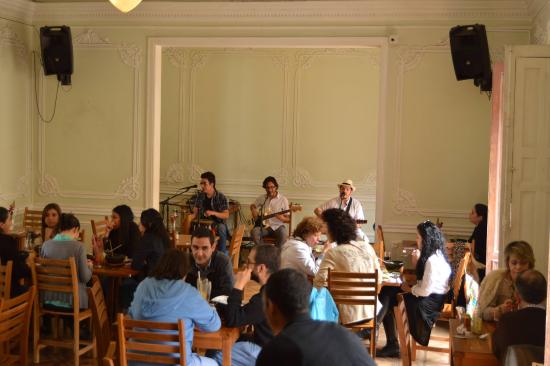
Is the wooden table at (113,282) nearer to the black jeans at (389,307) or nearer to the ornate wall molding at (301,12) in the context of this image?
the black jeans at (389,307)

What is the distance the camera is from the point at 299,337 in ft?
8.85

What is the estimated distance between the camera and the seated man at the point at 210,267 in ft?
18.5

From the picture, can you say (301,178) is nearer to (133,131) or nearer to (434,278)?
(133,131)

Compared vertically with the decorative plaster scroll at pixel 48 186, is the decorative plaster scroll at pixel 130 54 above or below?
above

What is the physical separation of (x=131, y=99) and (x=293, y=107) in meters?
2.90

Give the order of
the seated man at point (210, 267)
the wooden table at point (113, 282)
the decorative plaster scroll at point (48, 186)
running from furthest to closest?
1. the decorative plaster scroll at point (48, 186)
2. the wooden table at point (113, 282)
3. the seated man at point (210, 267)

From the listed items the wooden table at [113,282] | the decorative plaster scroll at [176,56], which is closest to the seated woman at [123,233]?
the wooden table at [113,282]

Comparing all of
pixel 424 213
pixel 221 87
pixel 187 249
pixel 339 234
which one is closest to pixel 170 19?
pixel 221 87

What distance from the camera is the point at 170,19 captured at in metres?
9.73

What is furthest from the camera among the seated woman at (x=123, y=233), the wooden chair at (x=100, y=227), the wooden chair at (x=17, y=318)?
the wooden chair at (x=100, y=227)

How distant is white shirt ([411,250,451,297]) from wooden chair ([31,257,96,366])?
2791 mm

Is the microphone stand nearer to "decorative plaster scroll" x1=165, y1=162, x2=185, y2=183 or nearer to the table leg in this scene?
"decorative plaster scroll" x1=165, y1=162, x2=185, y2=183

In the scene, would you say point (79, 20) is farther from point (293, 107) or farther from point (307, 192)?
point (307, 192)

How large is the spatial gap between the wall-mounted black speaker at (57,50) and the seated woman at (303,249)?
15.1 ft
